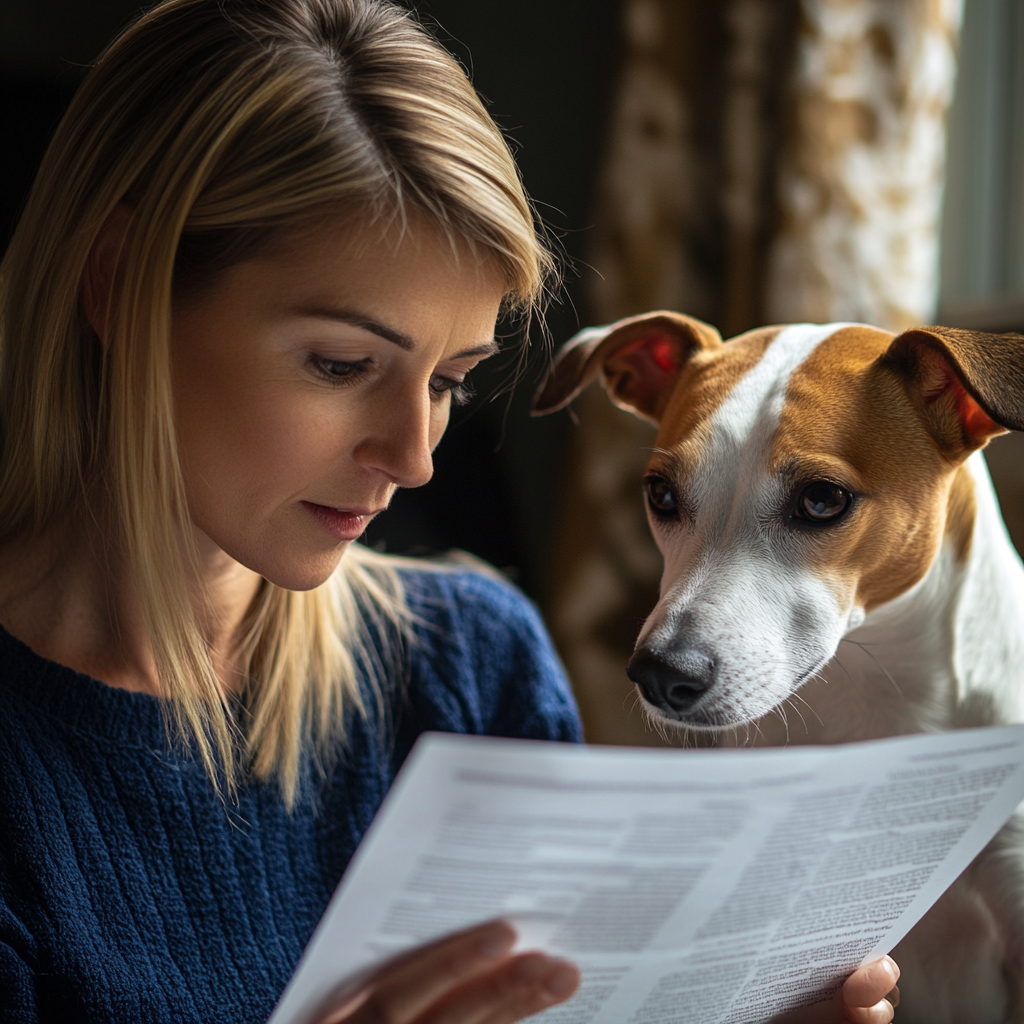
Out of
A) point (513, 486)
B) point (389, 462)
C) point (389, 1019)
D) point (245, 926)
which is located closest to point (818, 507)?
point (389, 462)

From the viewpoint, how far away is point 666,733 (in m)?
0.94

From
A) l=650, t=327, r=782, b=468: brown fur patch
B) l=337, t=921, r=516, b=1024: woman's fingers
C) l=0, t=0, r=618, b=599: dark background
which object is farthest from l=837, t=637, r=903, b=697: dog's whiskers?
l=0, t=0, r=618, b=599: dark background

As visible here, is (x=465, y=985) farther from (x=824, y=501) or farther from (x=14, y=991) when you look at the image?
(x=824, y=501)

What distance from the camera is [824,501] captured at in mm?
866

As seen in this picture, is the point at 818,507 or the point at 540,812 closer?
the point at 540,812

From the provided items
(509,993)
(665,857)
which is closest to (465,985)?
(509,993)

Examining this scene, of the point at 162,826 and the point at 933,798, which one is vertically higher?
the point at 933,798

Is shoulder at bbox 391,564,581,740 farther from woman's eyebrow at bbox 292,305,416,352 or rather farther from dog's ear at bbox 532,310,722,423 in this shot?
woman's eyebrow at bbox 292,305,416,352

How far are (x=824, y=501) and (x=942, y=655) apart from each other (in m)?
0.17

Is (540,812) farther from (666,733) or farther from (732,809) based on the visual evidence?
(666,733)

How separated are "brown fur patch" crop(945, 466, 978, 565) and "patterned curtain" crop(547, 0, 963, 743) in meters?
0.78

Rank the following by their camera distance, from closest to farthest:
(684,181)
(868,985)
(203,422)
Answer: (868,985)
(203,422)
(684,181)

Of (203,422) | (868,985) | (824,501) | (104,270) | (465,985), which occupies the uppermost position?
(104,270)

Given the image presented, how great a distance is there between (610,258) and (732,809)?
1.55 meters
